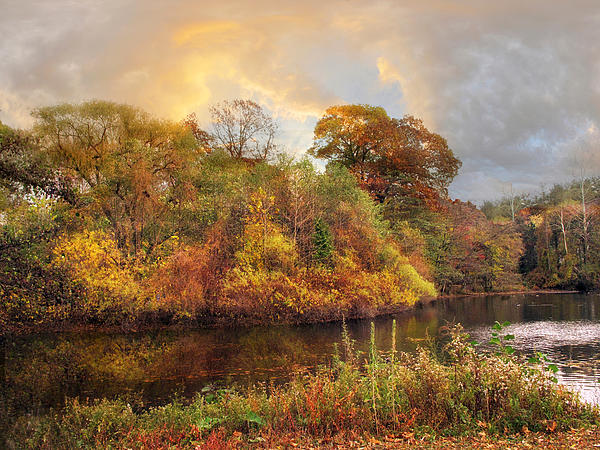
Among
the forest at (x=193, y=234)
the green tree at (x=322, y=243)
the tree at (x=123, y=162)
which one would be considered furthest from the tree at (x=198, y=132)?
the green tree at (x=322, y=243)

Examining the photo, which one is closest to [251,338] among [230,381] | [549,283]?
[230,381]

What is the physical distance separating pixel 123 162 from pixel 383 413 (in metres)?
25.4

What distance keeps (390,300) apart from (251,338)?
12420mm

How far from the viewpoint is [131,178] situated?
2888cm

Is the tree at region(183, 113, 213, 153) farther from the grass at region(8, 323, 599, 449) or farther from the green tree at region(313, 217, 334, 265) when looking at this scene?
the grass at region(8, 323, 599, 449)

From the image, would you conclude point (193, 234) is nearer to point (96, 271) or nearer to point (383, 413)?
point (96, 271)

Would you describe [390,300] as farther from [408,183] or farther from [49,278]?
→ [49,278]

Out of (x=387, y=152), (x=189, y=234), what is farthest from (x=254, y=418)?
(x=387, y=152)

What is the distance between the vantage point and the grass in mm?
7816

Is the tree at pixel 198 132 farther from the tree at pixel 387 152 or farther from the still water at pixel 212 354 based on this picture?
the still water at pixel 212 354

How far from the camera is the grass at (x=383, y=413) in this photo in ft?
25.6

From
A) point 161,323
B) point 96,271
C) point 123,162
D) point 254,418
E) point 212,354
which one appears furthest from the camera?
point 123,162

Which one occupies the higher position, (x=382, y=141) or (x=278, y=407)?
(x=382, y=141)

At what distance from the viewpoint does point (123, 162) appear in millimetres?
29156
